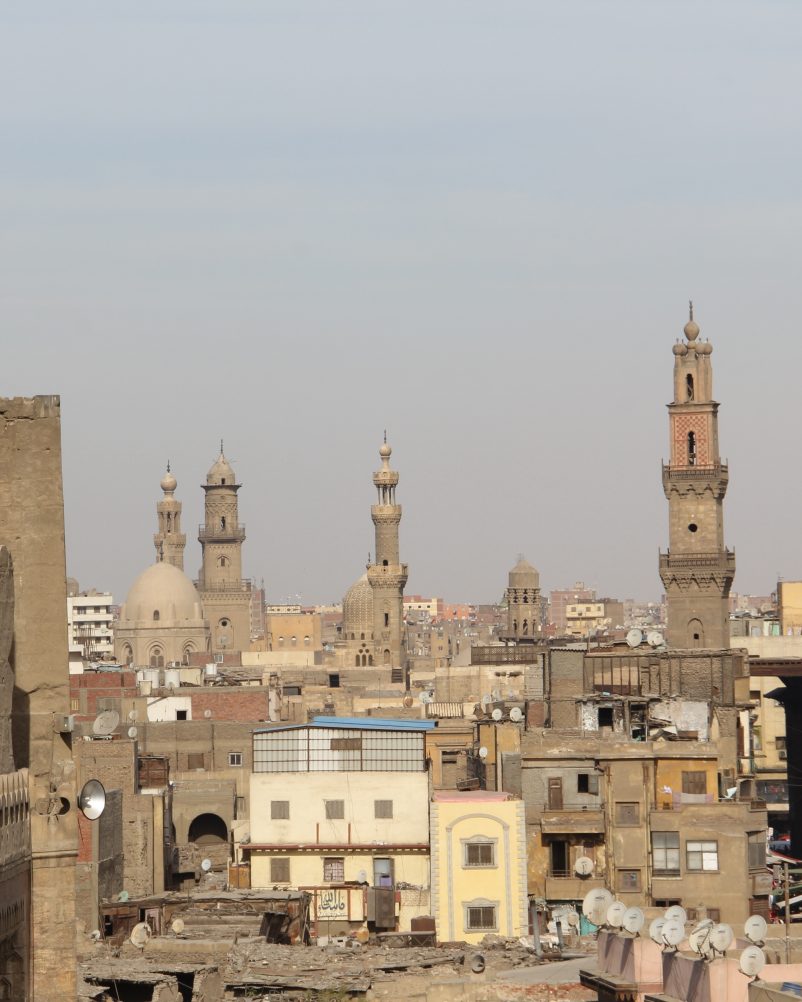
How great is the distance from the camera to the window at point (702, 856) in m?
35.1

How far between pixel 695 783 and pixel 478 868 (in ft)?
13.0

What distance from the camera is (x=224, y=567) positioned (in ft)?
532

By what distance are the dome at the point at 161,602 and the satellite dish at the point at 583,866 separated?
94679 mm

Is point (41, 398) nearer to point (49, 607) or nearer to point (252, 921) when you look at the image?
point (49, 607)

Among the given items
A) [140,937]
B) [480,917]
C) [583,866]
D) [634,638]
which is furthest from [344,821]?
[634,638]

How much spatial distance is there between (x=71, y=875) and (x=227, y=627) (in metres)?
142

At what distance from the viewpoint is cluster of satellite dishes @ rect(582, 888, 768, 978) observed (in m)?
18.7

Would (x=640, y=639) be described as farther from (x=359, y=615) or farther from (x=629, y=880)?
(x=359, y=615)

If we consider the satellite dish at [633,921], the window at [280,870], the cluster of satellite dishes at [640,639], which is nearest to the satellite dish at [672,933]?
the satellite dish at [633,921]

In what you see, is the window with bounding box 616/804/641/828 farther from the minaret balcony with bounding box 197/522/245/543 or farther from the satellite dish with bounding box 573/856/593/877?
the minaret balcony with bounding box 197/522/245/543

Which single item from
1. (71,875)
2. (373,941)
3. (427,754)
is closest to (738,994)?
(71,875)

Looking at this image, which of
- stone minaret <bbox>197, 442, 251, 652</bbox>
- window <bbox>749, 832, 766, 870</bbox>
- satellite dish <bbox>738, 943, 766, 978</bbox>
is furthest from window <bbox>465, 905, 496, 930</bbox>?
stone minaret <bbox>197, 442, 251, 652</bbox>

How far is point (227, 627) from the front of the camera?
522 feet

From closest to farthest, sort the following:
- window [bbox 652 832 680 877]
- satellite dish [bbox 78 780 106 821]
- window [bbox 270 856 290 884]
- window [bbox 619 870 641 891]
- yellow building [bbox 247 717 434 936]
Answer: satellite dish [bbox 78 780 106 821], window [bbox 652 832 680 877], window [bbox 619 870 641 891], yellow building [bbox 247 717 434 936], window [bbox 270 856 290 884]
